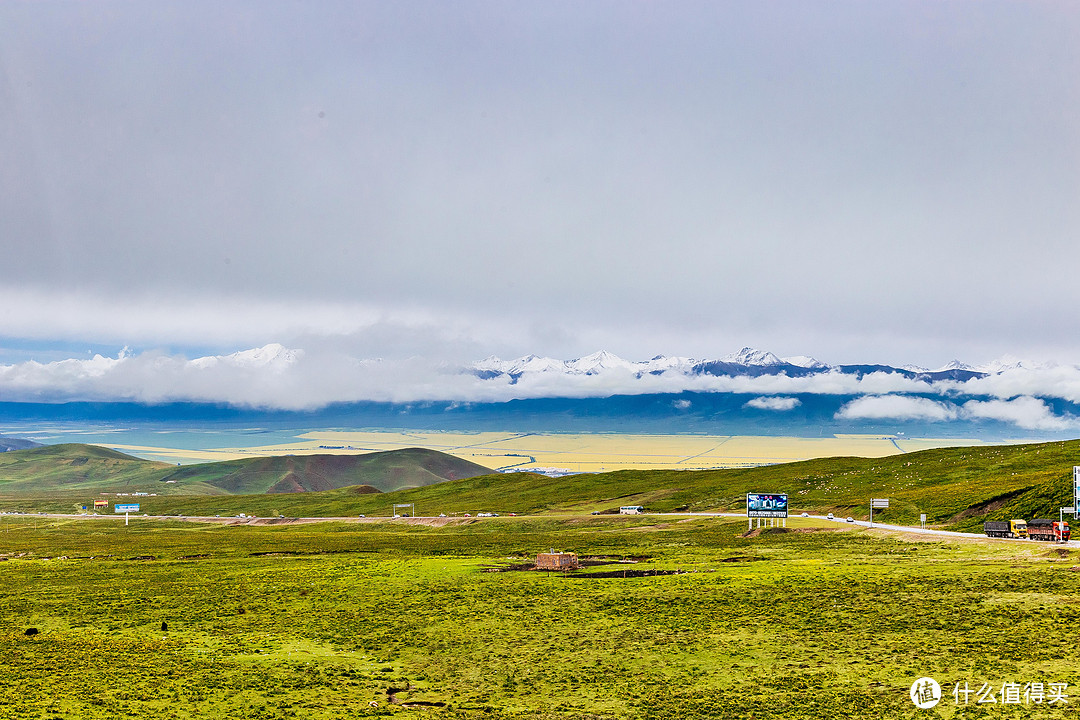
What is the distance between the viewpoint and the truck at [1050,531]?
79.6 metres

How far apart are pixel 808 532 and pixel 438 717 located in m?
88.0

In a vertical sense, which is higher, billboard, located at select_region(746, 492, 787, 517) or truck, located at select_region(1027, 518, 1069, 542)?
truck, located at select_region(1027, 518, 1069, 542)

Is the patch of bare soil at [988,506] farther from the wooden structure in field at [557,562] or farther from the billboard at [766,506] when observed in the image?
the wooden structure in field at [557,562]

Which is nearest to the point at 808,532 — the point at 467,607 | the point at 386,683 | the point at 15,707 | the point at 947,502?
the point at 947,502

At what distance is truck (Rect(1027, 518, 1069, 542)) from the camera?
7962 cm

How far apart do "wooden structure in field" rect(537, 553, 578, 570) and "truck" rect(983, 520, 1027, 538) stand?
49.7 m

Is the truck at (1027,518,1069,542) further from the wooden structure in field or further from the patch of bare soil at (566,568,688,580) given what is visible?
the wooden structure in field

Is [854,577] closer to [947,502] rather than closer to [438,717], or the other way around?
Answer: [438,717]

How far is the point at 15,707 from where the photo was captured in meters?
35.0

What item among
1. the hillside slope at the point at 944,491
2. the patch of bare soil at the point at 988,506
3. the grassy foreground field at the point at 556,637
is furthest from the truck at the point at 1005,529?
the patch of bare soil at the point at 988,506

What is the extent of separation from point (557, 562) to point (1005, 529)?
174 ft

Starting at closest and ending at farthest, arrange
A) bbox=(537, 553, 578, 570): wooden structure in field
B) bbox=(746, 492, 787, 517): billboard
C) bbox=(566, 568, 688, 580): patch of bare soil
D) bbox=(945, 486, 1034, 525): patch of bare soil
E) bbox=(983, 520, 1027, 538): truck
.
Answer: bbox=(566, 568, 688, 580): patch of bare soil → bbox=(537, 553, 578, 570): wooden structure in field → bbox=(983, 520, 1027, 538): truck → bbox=(945, 486, 1034, 525): patch of bare soil → bbox=(746, 492, 787, 517): billboard

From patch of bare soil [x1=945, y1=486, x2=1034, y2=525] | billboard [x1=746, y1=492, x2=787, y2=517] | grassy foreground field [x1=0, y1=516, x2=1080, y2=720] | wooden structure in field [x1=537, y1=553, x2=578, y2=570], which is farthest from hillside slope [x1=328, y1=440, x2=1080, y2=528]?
wooden structure in field [x1=537, y1=553, x2=578, y2=570]

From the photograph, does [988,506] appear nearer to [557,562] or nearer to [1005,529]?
[1005,529]
